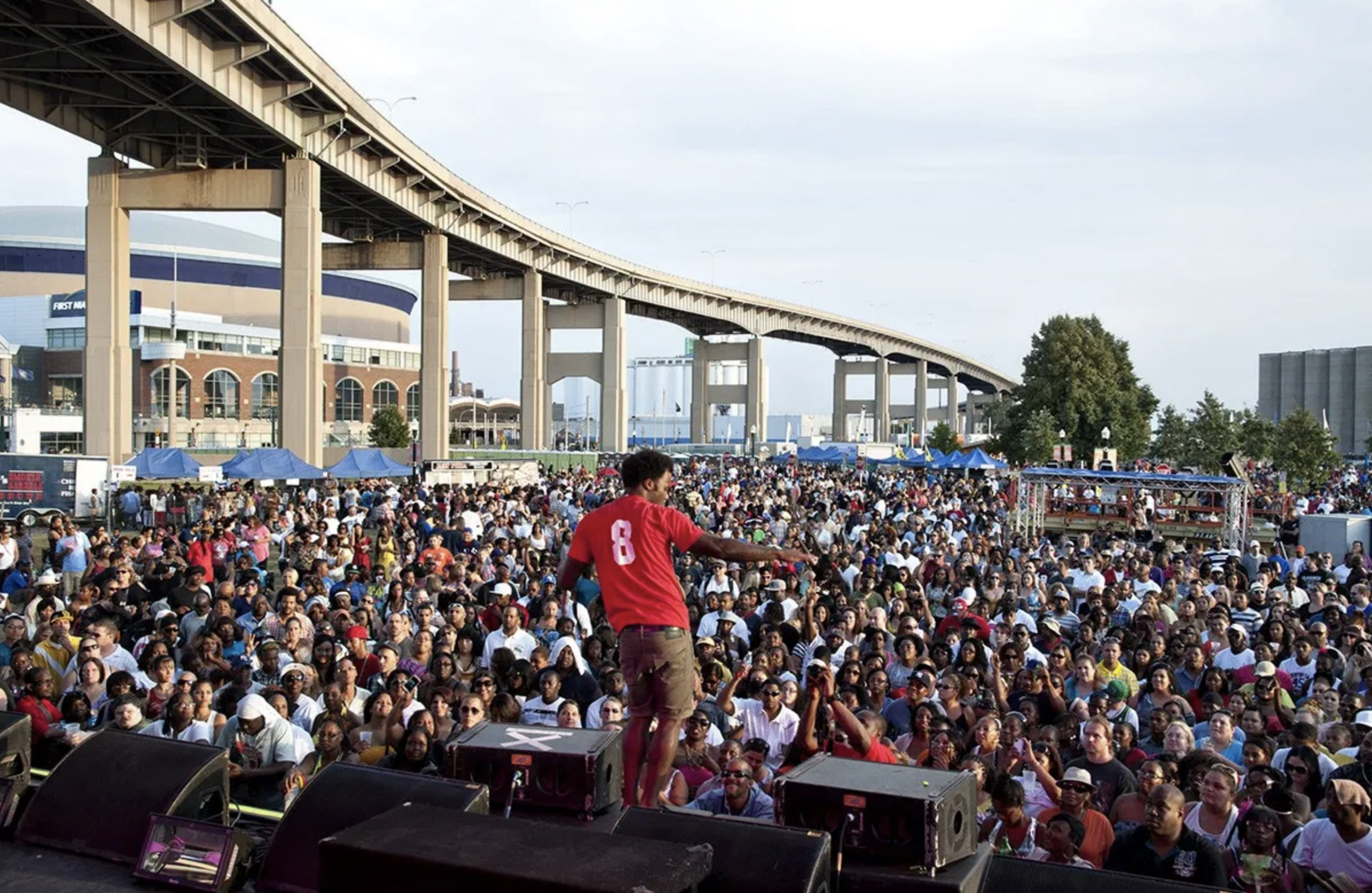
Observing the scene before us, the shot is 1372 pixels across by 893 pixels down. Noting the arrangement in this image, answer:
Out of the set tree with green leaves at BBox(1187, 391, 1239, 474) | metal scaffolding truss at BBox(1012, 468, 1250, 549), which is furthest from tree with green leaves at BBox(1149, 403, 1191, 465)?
metal scaffolding truss at BBox(1012, 468, 1250, 549)

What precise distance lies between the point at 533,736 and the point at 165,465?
2707 centimetres

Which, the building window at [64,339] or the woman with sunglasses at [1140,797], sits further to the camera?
the building window at [64,339]

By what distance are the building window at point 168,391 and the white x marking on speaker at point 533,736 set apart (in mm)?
83280

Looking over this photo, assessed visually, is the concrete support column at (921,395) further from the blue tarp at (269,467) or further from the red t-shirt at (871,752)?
the red t-shirt at (871,752)

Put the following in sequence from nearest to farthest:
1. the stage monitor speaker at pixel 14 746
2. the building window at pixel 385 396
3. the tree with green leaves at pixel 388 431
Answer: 1. the stage monitor speaker at pixel 14 746
2. the tree with green leaves at pixel 388 431
3. the building window at pixel 385 396

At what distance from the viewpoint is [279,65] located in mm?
33969

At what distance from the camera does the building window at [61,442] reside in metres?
67.4

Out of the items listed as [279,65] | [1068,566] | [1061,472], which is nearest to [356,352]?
[279,65]

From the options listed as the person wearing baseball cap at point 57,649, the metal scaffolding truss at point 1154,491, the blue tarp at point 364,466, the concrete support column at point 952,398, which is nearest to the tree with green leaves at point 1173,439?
the metal scaffolding truss at point 1154,491

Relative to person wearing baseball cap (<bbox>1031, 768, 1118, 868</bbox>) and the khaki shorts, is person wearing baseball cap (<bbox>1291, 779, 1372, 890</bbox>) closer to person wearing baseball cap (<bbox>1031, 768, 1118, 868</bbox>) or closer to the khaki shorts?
person wearing baseball cap (<bbox>1031, 768, 1118, 868</bbox>)

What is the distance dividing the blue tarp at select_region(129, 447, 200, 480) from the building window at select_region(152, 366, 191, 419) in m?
55.9

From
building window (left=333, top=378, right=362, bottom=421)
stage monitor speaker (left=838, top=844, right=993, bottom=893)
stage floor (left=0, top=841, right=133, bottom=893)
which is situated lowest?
stage floor (left=0, top=841, right=133, bottom=893)

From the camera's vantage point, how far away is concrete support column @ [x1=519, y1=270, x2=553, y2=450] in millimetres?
64625

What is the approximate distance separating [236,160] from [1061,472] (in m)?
29.0
